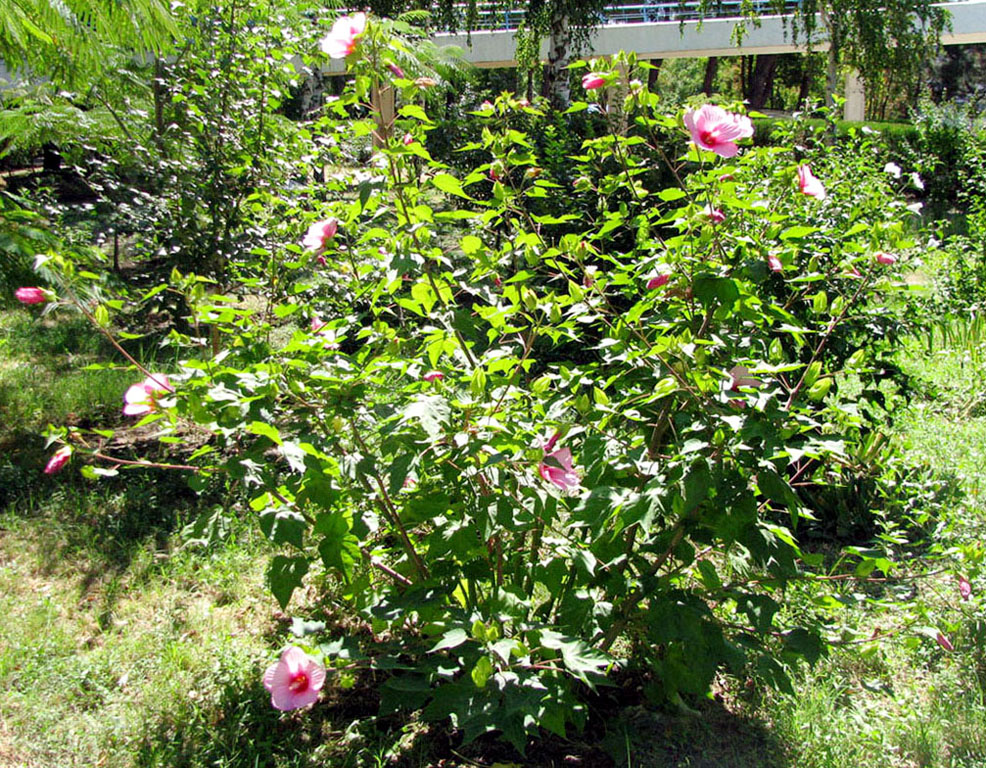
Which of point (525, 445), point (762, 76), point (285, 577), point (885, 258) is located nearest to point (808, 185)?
point (885, 258)

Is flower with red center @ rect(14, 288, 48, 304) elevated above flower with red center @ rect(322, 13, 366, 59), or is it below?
below

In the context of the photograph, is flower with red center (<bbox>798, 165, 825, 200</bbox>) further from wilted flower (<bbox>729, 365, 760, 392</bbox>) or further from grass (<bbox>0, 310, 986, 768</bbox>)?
grass (<bbox>0, 310, 986, 768</bbox>)

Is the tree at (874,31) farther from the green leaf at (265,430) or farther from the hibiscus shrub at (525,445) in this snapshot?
the green leaf at (265,430)

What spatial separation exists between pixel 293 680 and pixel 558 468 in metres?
0.67

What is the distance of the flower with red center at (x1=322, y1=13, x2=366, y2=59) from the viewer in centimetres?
162

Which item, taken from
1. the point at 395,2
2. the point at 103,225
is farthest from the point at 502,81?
the point at 103,225

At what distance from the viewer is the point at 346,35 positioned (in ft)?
5.34

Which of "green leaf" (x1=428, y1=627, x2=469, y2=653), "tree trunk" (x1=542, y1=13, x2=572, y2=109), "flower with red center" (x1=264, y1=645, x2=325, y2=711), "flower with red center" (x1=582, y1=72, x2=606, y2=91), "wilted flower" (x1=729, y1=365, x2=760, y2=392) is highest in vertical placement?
"tree trunk" (x1=542, y1=13, x2=572, y2=109)

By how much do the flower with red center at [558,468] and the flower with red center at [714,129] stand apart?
671 millimetres

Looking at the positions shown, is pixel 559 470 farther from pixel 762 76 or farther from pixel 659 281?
pixel 762 76

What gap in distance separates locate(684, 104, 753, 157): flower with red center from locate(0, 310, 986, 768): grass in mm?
1038

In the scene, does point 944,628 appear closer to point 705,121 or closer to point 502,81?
point 705,121

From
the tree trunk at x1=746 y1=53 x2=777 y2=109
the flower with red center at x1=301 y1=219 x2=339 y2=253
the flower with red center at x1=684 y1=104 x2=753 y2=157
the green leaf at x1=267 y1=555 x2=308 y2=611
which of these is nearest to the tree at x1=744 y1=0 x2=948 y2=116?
the flower with red center at x1=684 y1=104 x2=753 y2=157

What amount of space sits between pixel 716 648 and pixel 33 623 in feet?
6.66
